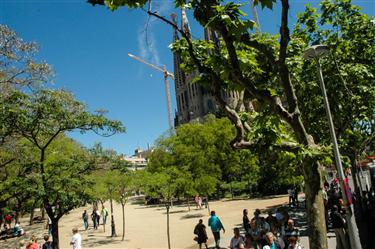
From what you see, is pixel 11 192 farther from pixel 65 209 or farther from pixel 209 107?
pixel 209 107

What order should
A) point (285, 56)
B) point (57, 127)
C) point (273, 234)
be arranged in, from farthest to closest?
1. point (57, 127)
2. point (273, 234)
3. point (285, 56)

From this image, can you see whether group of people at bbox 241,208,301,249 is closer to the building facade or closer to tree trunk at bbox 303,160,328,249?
tree trunk at bbox 303,160,328,249

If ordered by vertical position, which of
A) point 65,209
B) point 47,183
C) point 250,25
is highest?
point 250,25

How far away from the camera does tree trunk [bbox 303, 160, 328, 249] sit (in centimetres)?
549

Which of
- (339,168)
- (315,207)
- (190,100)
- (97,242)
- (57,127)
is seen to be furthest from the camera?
(190,100)

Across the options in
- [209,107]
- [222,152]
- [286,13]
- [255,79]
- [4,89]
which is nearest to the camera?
[286,13]

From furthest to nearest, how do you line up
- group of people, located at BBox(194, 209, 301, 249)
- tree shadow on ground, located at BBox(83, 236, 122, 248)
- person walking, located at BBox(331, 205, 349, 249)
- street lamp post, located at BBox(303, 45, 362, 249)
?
1. tree shadow on ground, located at BBox(83, 236, 122, 248)
2. person walking, located at BBox(331, 205, 349, 249)
3. group of people, located at BBox(194, 209, 301, 249)
4. street lamp post, located at BBox(303, 45, 362, 249)

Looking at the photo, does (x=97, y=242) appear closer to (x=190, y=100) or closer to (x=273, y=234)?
(x=273, y=234)

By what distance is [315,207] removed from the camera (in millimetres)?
5613

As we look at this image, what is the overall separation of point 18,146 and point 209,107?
92863 mm

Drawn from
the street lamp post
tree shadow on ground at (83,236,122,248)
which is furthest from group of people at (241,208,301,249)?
tree shadow on ground at (83,236,122,248)

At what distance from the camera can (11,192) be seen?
13.6 m

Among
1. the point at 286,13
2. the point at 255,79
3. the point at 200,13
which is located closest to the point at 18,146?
the point at 255,79

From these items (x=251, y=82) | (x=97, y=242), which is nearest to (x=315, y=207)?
(x=251, y=82)
